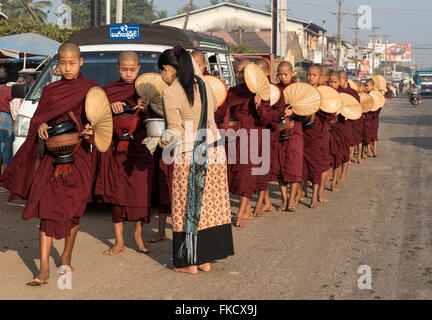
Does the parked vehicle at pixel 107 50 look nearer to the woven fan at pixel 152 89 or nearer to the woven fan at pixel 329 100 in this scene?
the woven fan at pixel 329 100

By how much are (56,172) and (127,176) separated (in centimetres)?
116

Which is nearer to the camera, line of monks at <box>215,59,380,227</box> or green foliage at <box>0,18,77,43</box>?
line of monks at <box>215,59,380,227</box>

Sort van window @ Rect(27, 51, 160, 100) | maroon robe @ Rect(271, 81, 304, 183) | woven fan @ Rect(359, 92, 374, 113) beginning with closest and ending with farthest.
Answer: van window @ Rect(27, 51, 160, 100)
maroon robe @ Rect(271, 81, 304, 183)
woven fan @ Rect(359, 92, 374, 113)

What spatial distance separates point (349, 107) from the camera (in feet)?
34.6

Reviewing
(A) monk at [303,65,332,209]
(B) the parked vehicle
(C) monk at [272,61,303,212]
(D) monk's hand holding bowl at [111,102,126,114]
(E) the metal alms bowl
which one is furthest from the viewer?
(A) monk at [303,65,332,209]

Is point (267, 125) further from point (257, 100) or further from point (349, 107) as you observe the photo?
point (349, 107)

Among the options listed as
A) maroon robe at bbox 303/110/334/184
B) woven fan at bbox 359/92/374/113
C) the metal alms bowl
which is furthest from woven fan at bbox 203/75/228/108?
woven fan at bbox 359/92/374/113

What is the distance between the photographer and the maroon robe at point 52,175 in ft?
17.1

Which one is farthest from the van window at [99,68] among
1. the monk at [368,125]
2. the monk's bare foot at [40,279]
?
the monk at [368,125]

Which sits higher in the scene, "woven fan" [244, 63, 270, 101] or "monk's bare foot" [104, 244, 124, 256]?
"woven fan" [244, 63, 270, 101]

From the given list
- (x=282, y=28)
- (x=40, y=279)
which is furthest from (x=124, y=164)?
(x=282, y=28)

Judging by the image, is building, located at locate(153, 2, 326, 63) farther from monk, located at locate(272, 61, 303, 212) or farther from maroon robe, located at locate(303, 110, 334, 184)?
monk, located at locate(272, 61, 303, 212)

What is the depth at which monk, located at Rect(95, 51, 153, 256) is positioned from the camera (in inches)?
249

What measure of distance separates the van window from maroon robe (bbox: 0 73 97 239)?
9.49 feet
